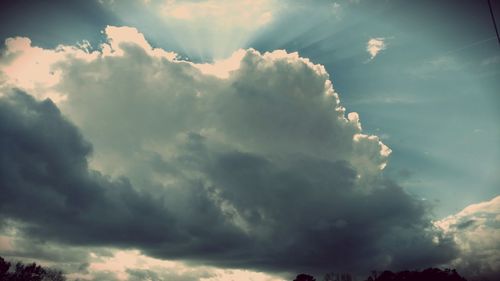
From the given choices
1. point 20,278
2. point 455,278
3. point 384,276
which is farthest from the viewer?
point 20,278

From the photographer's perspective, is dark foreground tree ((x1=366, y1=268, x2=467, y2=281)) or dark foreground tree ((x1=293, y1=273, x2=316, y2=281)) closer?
dark foreground tree ((x1=366, y1=268, x2=467, y2=281))

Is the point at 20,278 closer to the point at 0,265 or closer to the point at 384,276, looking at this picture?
the point at 0,265

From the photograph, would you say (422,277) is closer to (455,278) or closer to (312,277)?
(455,278)

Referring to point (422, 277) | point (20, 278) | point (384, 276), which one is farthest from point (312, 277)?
point (20, 278)

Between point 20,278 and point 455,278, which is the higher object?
point 455,278

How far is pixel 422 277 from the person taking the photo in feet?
405

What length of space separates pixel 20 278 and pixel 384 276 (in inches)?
7191

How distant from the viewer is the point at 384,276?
139m

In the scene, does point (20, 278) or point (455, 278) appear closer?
point (455, 278)

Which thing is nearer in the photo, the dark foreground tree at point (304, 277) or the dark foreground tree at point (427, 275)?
the dark foreground tree at point (427, 275)

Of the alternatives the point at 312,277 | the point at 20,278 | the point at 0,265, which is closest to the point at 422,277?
the point at 312,277

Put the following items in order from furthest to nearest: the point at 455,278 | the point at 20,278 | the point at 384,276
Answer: the point at 20,278, the point at 384,276, the point at 455,278

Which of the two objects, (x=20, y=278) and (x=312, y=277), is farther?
(x=20, y=278)

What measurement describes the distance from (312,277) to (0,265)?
141 metres
